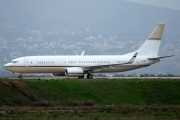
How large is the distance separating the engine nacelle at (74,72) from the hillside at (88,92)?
9.91 meters

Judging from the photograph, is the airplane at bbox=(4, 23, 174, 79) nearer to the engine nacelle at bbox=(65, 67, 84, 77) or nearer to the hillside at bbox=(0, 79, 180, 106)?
the engine nacelle at bbox=(65, 67, 84, 77)

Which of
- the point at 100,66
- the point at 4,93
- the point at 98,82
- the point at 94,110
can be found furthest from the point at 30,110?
the point at 100,66

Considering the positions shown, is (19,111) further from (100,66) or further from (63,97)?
(100,66)

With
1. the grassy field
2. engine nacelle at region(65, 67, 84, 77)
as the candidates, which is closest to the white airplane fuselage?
engine nacelle at region(65, 67, 84, 77)

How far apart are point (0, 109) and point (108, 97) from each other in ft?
46.5

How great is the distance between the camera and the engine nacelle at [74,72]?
69812 millimetres

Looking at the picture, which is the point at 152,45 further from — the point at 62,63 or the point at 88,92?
the point at 88,92

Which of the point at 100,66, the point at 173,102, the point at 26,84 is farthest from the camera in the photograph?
the point at 100,66

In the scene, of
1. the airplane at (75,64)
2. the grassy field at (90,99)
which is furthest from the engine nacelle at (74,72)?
the grassy field at (90,99)

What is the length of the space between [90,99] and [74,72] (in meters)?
17.0

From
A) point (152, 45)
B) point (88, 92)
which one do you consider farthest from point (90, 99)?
point (152, 45)

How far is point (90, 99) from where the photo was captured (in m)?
53.2

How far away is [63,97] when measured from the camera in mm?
52781

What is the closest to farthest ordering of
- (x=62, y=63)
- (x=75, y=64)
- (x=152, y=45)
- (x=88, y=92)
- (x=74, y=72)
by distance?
(x=88, y=92) → (x=74, y=72) → (x=62, y=63) → (x=75, y=64) → (x=152, y=45)
